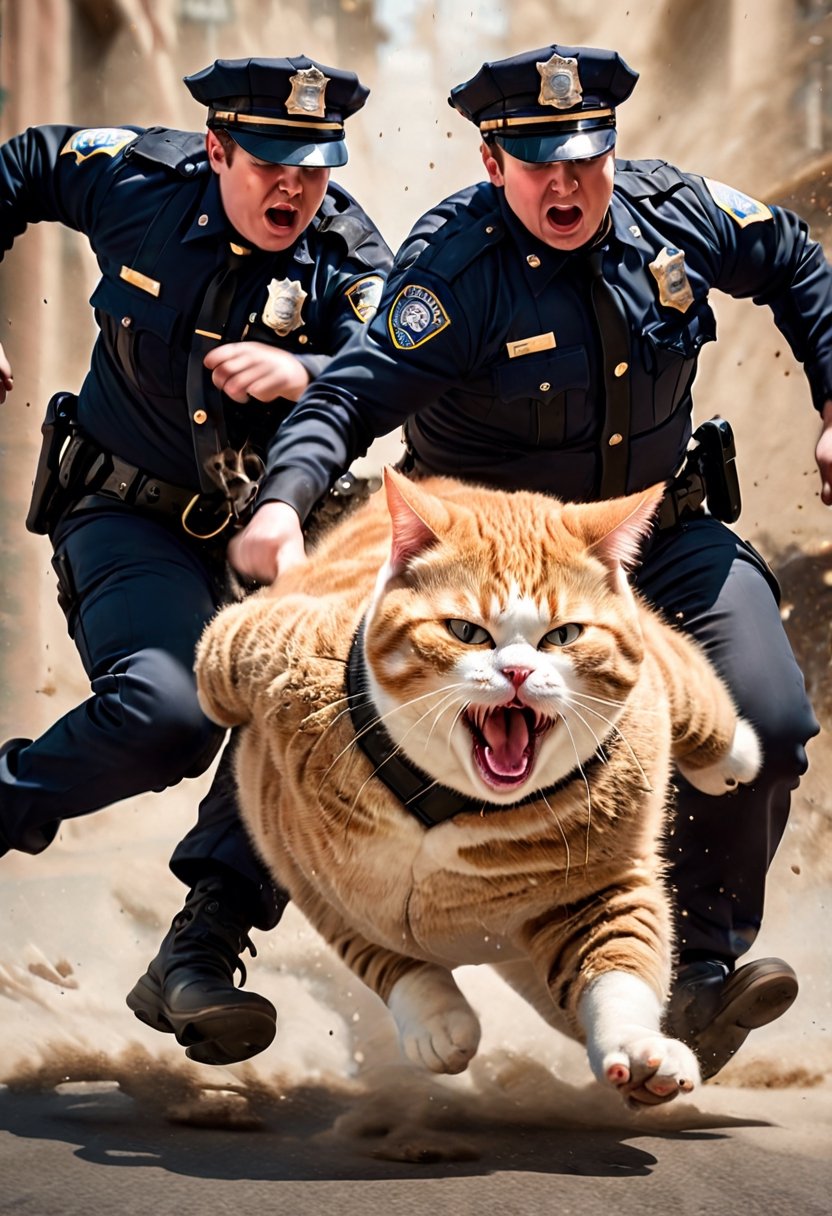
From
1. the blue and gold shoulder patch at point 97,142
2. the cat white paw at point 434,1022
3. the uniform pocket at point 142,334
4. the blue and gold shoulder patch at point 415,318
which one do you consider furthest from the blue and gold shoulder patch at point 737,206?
the cat white paw at point 434,1022

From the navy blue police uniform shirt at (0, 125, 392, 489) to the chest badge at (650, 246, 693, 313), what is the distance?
48 cm

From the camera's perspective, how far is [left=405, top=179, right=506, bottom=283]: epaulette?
2.62 m

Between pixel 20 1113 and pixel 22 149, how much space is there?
170cm

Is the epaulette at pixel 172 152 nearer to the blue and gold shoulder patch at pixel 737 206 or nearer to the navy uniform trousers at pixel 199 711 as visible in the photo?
the navy uniform trousers at pixel 199 711

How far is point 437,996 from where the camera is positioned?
7.88 ft

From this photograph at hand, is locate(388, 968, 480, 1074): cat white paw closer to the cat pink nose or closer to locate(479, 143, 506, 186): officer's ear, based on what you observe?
the cat pink nose

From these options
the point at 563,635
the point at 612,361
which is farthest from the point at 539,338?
the point at 563,635

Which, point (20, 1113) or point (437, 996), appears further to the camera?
point (20, 1113)

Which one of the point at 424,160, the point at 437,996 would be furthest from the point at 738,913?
the point at 424,160

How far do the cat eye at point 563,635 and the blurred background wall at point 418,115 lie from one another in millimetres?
2225

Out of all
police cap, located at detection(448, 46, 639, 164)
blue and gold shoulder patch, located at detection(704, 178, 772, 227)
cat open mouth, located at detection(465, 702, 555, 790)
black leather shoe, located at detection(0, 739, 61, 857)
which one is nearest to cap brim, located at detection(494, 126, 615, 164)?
police cap, located at detection(448, 46, 639, 164)

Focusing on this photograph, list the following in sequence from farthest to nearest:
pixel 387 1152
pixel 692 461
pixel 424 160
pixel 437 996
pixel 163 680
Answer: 1. pixel 424 160
2. pixel 692 461
3. pixel 163 680
4. pixel 387 1152
5. pixel 437 996

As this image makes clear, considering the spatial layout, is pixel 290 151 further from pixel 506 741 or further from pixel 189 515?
pixel 506 741

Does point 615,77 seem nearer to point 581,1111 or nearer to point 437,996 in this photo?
point 437,996
